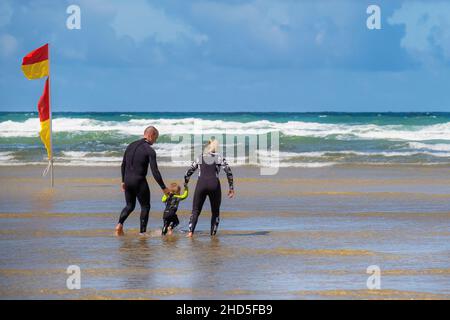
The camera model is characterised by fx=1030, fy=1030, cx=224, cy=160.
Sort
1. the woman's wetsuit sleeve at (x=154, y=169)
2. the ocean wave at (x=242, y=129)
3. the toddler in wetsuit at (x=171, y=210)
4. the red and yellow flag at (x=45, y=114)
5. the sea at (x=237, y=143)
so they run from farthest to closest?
the ocean wave at (x=242, y=129) < the sea at (x=237, y=143) < the red and yellow flag at (x=45, y=114) < the toddler in wetsuit at (x=171, y=210) < the woman's wetsuit sleeve at (x=154, y=169)

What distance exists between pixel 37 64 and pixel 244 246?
35.6 ft

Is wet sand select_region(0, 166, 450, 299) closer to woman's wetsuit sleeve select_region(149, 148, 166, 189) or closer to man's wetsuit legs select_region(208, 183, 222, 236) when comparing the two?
man's wetsuit legs select_region(208, 183, 222, 236)

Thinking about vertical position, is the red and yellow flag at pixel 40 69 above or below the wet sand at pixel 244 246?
above

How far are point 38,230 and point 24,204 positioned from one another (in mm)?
4445

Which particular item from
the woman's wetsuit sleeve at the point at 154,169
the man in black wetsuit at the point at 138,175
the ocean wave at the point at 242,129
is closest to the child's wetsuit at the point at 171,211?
the man in black wetsuit at the point at 138,175

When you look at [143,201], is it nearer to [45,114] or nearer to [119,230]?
[119,230]

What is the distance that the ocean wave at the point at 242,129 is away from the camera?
55.1 meters

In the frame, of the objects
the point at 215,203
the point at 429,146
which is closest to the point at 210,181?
the point at 215,203

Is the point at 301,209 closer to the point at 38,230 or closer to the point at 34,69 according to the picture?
the point at 38,230

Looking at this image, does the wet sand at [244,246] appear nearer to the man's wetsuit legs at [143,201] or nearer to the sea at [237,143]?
the man's wetsuit legs at [143,201]

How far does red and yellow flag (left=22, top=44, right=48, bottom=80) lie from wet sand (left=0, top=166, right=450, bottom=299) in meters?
2.66

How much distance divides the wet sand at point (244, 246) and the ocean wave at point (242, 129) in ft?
102

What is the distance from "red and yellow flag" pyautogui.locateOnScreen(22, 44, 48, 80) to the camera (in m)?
23.2

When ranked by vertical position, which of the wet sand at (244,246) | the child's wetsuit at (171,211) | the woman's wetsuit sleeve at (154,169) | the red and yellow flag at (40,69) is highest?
the red and yellow flag at (40,69)
